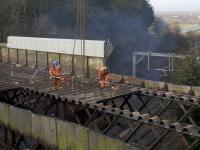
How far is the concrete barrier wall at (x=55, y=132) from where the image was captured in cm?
1109

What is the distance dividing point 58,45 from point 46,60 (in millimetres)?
1414

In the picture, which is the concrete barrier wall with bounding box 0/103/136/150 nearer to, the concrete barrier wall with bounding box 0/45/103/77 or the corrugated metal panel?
the concrete barrier wall with bounding box 0/45/103/77

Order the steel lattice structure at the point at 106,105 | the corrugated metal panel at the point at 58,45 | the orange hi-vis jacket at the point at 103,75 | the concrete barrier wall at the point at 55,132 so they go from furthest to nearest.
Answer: the corrugated metal panel at the point at 58,45, the orange hi-vis jacket at the point at 103,75, the steel lattice structure at the point at 106,105, the concrete barrier wall at the point at 55,132

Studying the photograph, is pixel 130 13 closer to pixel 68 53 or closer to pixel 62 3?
pixel 62 3

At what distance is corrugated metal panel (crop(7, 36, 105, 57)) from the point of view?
2125 cm

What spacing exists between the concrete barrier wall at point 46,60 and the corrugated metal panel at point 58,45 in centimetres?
27

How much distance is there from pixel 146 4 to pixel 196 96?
116 feet

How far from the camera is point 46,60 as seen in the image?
24594mm

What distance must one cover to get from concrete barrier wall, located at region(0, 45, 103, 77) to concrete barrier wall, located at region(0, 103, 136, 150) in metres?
7.01

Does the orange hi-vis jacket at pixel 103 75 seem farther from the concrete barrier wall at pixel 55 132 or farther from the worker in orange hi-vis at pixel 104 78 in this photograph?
the concrete barrier wall at pixel 55 132

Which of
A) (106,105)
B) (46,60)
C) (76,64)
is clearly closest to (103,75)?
(106,105)

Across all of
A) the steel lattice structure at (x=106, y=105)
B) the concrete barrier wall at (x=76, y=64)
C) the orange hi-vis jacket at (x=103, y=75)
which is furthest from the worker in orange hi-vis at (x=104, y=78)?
the concrete barrier wall at (x=76, y=64)

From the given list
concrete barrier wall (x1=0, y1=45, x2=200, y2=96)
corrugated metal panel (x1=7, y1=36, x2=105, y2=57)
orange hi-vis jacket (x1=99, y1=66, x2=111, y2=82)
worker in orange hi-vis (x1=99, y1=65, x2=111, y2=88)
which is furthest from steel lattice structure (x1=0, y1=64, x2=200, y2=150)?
corrugated metal panel (x1=7, y1=36, x2=105, y2=57)

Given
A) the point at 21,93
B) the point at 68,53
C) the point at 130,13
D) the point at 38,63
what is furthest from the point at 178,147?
the point at 130,13
